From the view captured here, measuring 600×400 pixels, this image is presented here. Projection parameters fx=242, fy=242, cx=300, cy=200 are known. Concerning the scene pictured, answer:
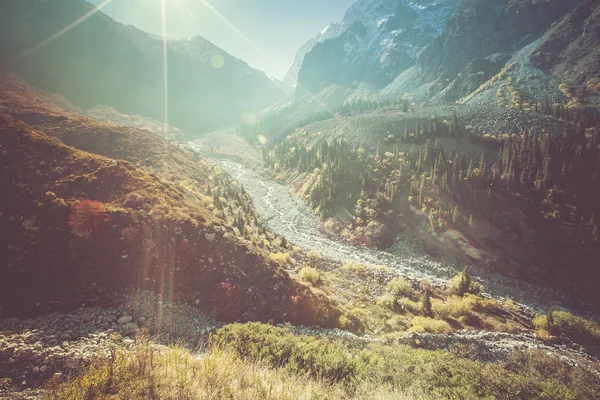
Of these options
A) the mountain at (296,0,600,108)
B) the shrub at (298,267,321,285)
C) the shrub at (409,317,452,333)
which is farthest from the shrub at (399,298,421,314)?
the mountain at (296,0,600,108)

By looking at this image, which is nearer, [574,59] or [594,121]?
[594,121]

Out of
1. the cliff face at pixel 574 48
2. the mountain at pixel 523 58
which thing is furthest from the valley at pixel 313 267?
the cliff face at pixel 574 48

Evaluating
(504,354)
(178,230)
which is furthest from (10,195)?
(504,354)

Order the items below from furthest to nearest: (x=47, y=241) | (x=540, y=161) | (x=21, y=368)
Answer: (x=540, y=161), (x=47, y=241), (x=21, y=368)

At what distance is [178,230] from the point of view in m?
19.0

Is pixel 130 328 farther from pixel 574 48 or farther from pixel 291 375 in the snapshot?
pixel 574 48

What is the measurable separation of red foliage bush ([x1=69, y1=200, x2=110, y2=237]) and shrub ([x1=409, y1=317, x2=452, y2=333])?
82.3 ft

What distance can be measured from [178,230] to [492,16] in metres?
283

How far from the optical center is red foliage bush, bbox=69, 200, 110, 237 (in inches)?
611

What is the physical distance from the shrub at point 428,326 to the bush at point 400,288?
630 cm

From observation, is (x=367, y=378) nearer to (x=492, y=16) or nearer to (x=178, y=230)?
(x=178, y=230)

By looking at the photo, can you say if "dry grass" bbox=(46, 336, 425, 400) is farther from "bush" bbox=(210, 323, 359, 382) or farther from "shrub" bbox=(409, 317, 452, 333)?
"shrub" bbox=(409, 317, 452, 333)

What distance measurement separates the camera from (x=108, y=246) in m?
15.8

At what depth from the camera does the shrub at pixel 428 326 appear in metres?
21.0
